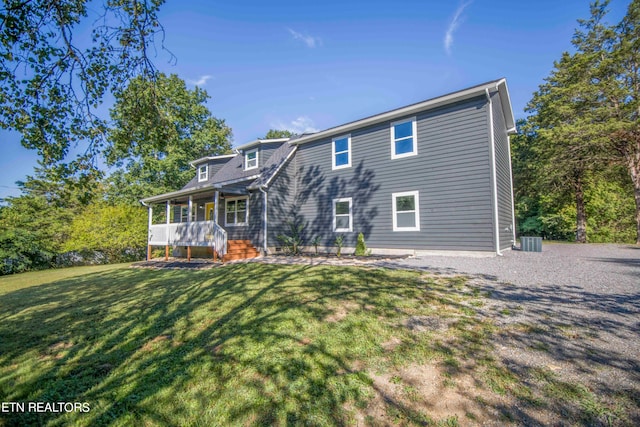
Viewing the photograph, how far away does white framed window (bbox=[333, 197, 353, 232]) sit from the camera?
38.3 ft

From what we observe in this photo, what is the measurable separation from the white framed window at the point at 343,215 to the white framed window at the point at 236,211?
423 centimetres

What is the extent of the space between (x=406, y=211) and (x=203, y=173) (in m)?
13.5

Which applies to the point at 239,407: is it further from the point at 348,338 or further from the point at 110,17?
the point at 110,17

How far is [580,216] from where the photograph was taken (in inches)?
646

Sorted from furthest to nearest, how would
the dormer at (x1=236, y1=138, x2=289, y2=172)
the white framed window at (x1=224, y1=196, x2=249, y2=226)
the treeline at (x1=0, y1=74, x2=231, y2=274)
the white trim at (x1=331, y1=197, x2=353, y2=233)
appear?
the dormer at (x1=236, y1=138, x2=289, y2=172)
the white framed window at (x1=224, y1=196, x2=249, y2=226)
the white trim at (x1=331, y1=197, x2=353, y2=233)
the treeline at (x1=0, y1=74, x2=231, y2=274)

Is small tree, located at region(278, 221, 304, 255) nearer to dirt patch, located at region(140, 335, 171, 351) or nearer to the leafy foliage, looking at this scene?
dirt patch, located at region(140, 335, 171, 351)

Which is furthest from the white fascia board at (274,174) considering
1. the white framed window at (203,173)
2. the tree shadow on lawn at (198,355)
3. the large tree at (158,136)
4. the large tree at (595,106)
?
the large tree at (595,106)

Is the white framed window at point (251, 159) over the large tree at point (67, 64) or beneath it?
over

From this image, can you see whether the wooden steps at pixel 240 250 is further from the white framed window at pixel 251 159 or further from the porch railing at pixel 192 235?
the white framed window at pixel 251 159

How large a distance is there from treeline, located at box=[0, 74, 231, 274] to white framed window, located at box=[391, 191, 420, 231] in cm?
786

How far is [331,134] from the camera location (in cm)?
1248

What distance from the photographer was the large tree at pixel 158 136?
4.79m

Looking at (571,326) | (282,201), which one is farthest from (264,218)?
(571,326)

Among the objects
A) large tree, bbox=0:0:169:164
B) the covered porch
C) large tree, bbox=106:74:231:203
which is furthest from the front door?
large tree, bbox=0:0:169:164
